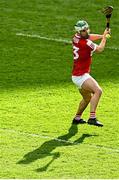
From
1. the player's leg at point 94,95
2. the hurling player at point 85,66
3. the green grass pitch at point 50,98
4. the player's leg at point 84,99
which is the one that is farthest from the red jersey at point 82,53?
the green grass pitch at point 50,98

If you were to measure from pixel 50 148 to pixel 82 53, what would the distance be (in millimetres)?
2162

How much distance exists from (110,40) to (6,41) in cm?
290

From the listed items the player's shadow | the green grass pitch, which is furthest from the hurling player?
the player's shadow

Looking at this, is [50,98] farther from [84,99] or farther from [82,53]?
[82,53]

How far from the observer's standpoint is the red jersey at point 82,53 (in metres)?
13.4

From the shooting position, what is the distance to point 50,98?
50.9ft

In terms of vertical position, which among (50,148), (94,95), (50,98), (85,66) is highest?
(85,66)

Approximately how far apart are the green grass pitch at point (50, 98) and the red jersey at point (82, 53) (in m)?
0.98

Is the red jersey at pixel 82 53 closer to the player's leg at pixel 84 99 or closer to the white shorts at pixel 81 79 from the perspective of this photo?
the white shorts at pixel 81 79

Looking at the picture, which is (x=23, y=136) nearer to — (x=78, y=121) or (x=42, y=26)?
(x=78, y=121)

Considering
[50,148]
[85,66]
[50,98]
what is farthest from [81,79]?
[50,98]

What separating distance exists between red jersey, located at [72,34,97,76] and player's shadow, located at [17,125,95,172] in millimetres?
1066

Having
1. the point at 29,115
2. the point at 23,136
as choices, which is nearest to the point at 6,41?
the point at 29,115

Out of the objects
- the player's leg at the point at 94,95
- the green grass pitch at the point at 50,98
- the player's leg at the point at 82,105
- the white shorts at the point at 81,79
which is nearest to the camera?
the green grass pitch at the point at 50,98
